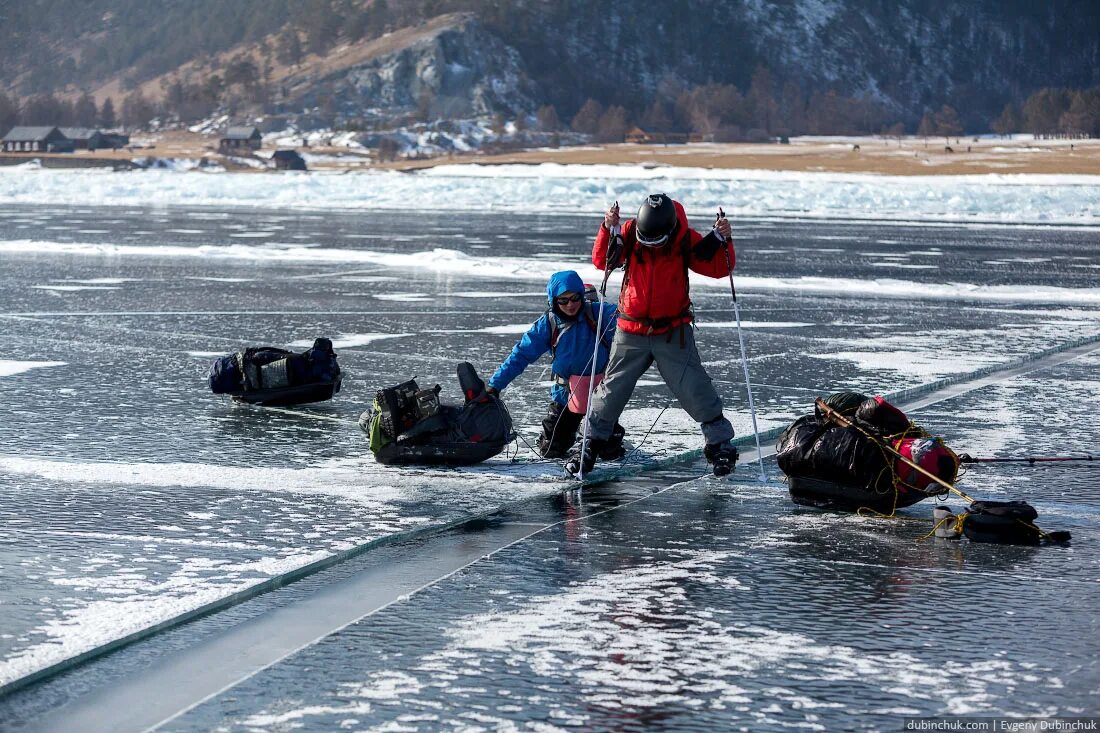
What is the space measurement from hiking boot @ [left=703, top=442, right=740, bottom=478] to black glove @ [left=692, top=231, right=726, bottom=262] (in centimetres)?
101

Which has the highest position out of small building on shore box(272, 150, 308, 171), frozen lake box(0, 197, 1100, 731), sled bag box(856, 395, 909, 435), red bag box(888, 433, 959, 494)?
small building on shore box(272, 150, 308, 171)

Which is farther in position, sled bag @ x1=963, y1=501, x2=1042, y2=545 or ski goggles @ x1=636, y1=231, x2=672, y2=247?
ski goggles @ x1=636, y1=231, x2=672, y2=247

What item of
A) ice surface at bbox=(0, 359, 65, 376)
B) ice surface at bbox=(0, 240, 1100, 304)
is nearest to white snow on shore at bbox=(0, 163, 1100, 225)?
ice surface at bbox=(0, 240, 1100, 304)

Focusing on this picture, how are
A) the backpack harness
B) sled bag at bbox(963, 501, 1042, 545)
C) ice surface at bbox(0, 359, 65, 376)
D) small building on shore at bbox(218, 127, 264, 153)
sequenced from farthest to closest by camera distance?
small building on shore at bbox(218, 127, 264, 153), ice surface at bbox(0, 359, 65, 376), the backpack harness, sled bag at bbox(963, 501, 1042, 545)

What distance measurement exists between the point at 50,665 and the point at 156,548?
1.52 m

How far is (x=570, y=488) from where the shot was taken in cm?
769

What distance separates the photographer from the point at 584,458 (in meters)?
7.91

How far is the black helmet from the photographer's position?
742 centimetres

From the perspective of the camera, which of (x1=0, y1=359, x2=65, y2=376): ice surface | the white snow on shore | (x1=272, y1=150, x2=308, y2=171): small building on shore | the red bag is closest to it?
the red bag

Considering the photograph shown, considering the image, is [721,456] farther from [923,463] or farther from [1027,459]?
[1027,459]

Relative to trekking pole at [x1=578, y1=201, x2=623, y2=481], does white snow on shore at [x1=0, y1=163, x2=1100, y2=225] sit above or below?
above

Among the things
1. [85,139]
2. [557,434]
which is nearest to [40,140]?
[85,139]

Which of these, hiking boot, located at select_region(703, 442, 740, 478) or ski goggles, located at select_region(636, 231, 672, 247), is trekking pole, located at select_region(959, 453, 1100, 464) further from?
ski goggles, located at select_region(636, 231, 672, 247)

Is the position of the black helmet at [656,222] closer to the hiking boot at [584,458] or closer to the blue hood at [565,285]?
the blue hood at [565,285]
